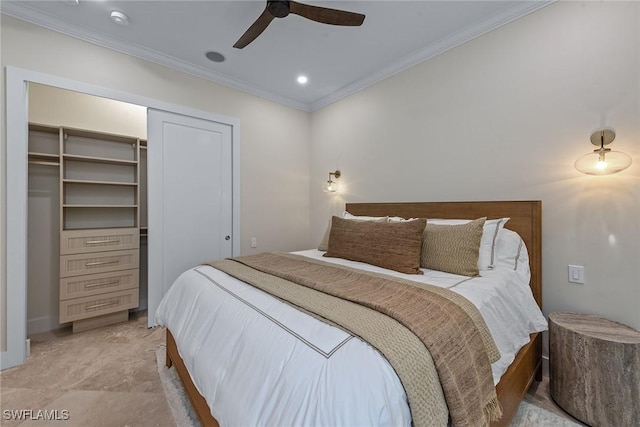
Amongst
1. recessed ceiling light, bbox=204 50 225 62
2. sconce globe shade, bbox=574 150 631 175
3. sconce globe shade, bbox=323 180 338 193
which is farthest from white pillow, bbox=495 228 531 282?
recessed ceiling light, bbox=204 50 225 62

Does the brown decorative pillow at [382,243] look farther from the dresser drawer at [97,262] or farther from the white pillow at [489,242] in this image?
the dresser drawer at [97,262]

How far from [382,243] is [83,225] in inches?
125

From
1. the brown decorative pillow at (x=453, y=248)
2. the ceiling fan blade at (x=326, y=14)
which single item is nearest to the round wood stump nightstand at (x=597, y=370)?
the brown decorative pillow at (x=453, y=248)

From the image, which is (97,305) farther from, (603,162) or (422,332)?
(603,162)

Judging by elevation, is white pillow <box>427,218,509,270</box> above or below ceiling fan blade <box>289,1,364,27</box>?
below

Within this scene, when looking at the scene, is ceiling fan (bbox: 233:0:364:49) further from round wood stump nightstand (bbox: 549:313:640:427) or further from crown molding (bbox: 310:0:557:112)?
round wood stump nightstand (bbox: 549:313:640:427)

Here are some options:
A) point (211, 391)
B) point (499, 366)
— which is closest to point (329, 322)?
point (211, 391)

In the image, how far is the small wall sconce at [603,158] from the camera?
5.31 ft

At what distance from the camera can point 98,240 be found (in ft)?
9.00

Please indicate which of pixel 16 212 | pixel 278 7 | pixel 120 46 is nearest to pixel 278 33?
pixel 278 7

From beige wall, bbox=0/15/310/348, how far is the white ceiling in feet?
0.41

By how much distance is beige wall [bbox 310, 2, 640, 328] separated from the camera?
1659 millimetres

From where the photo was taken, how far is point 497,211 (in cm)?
212

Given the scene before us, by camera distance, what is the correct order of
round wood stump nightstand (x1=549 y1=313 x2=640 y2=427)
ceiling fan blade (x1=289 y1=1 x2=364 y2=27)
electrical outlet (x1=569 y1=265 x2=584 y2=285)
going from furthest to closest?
1. electrical outlet (x1=569 y1=265 x2=584 y2=285)
2. ceiling fan blade (x1=289 y1=1 x2=364 y2=27)
3. round wood stump nightstand (x1=549 y1=313 x2=640 y2=427)
